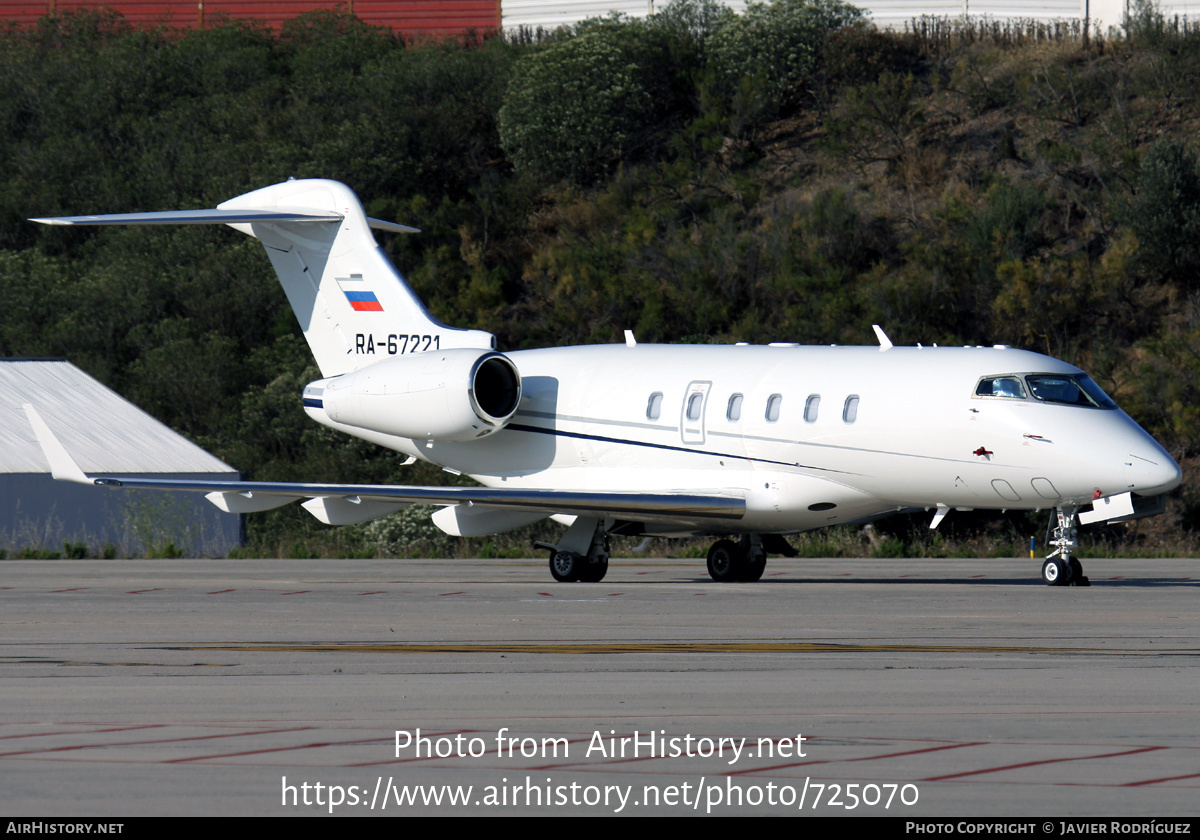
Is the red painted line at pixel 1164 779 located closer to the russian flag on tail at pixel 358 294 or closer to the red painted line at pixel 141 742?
the red painted line at pixel 141 742

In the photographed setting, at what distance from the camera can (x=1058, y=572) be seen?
61.3 feet

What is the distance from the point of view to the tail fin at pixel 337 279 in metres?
25.0

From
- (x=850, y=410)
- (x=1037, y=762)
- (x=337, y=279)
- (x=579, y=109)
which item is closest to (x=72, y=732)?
(x=1037, y=762)

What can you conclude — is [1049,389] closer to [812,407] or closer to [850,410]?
[850,410]

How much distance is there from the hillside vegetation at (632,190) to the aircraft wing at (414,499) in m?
16.0

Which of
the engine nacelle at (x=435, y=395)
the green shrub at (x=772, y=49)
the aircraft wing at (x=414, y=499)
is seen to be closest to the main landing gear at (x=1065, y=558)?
the aircraft wing at (x=414, y=499)

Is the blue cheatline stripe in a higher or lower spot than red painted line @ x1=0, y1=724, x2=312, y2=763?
lower

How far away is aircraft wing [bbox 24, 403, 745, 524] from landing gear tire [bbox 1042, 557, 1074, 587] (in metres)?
3.88

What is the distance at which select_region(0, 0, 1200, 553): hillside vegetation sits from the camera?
4175 cm

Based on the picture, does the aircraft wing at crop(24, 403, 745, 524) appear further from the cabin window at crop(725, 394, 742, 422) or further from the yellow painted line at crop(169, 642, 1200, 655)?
the yellow painted line at crop(169, 642, 1200, 655)

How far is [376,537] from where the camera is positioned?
35.1 meters

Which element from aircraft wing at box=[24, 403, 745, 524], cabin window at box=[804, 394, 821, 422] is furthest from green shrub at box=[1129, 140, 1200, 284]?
aircraft wing at box=[24, 403, 745, 524]

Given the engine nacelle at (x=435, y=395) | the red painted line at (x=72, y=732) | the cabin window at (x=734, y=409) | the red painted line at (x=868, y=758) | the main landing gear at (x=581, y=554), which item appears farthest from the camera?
the engine nacelle at (x=435, y=395)
